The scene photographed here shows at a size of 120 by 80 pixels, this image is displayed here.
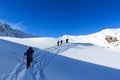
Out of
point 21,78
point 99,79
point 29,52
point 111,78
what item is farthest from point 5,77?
point 111,78

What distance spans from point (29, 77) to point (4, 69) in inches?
75.2

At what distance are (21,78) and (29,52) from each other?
3.93 meters

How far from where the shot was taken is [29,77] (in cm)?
1224

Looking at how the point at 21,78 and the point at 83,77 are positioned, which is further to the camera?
the point at 83,77

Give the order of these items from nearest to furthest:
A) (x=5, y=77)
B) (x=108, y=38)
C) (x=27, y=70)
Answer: (x=5, y=77)
(x=27, y=70)
(x=108, y=38)

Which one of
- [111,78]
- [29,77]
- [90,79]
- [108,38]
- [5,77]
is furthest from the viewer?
[108,38]

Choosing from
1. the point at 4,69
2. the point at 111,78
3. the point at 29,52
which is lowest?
the point at 111,78

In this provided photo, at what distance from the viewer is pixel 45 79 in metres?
12.5

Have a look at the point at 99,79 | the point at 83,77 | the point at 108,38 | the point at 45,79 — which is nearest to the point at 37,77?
the point at 45,79

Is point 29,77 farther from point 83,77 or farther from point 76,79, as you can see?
point 83,77

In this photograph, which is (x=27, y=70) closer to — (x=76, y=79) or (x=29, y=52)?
(x=29, y=52)

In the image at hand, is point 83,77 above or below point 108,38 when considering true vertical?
below

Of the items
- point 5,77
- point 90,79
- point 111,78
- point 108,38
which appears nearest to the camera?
point 5,77

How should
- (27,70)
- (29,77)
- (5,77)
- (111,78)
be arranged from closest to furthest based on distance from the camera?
(5,77) < (29,77) < (27,70) < (111,78)
